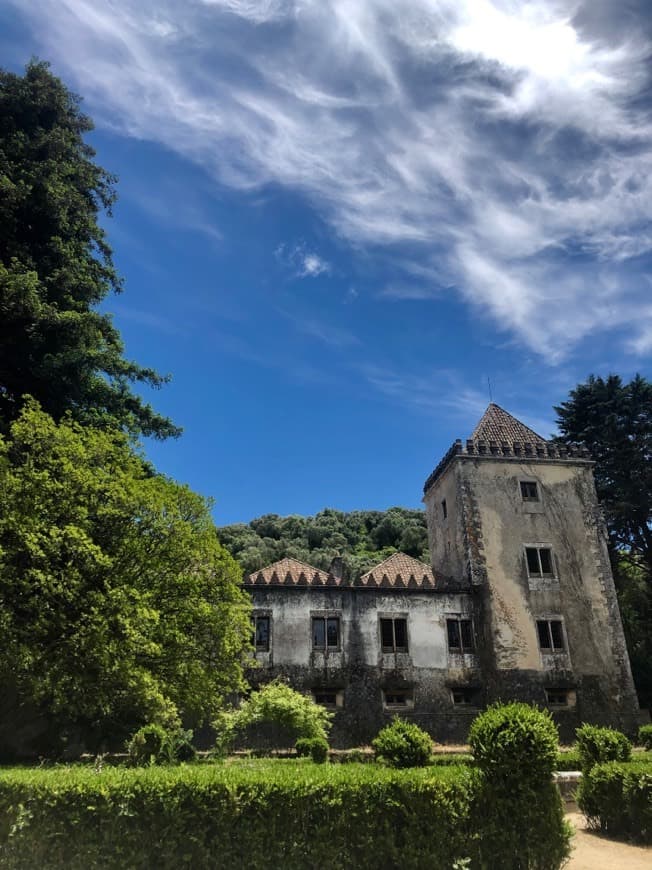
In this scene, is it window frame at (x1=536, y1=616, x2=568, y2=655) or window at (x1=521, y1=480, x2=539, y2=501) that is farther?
window at (x1=521, y1=480, x2=539, y2=501)

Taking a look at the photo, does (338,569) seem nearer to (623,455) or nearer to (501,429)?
(501,429)

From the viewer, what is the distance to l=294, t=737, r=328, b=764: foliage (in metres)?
20.0

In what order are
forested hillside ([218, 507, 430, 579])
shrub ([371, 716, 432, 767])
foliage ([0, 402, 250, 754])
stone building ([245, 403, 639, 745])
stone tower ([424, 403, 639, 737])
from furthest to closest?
forested hillside ([218, 507, 430, 579]), stone tower ([424, 403, 639, 737]), stone building ([245, 403, 639, 745]), shrub ([371, 716, 432, 767]), foliage ([0, 402, 250, 754])

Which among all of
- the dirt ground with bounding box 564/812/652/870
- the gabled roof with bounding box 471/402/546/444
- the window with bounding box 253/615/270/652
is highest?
the gabled roof with bounding box 471/402/546/444

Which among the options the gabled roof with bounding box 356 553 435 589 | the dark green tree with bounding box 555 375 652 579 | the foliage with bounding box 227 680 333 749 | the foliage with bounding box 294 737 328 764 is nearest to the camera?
the foliage with bounding box 294 737 328 764

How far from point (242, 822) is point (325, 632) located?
1877cm

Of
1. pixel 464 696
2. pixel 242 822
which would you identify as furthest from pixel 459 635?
pixel 242 822

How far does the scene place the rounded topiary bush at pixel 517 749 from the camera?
33.6 feet

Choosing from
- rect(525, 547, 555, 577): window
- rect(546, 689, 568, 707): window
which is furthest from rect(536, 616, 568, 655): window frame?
rect(525, 547, 555, 577): window

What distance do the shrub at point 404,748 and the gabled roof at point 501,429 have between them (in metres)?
19.2

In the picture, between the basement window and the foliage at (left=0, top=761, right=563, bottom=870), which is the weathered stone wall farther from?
the foliage at (left=0, top=761, right=563, bottom=870)

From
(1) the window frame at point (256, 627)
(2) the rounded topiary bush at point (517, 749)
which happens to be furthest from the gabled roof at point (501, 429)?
(2) the rounded topiary bush at point (517, 749)

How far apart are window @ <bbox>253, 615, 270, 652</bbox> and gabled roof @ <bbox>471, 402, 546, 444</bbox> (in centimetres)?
1518

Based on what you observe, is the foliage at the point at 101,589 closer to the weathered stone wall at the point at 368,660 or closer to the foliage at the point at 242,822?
the foliage at the point at 242,822
